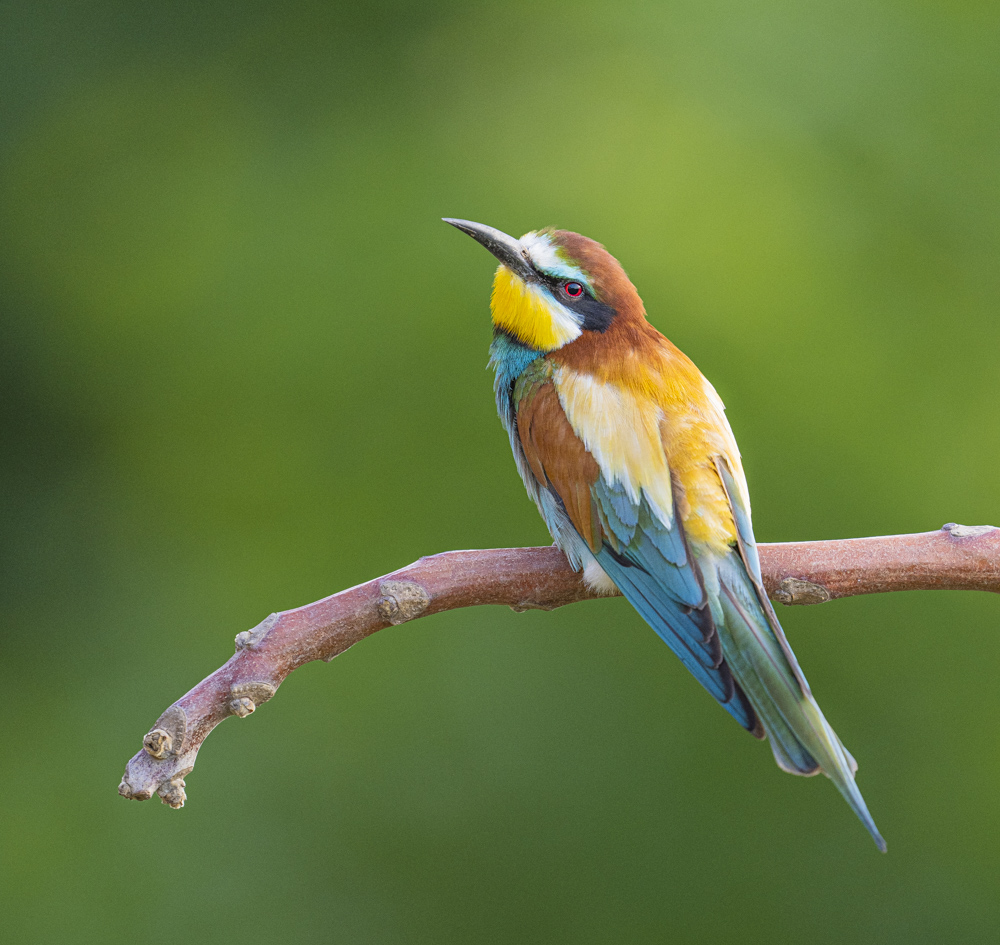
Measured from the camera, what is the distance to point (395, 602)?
5.14ft

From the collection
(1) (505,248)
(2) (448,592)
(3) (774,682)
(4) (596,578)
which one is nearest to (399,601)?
(2) (448,592)

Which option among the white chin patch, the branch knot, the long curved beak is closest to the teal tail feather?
the white chin patch

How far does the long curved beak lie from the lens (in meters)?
1.96

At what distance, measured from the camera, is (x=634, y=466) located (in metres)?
1.82

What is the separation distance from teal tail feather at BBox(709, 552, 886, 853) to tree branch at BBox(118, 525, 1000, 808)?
6 cm

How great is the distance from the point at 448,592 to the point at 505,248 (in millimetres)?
643

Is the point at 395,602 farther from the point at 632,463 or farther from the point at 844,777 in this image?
the point at 844,777

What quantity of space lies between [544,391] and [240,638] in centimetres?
67

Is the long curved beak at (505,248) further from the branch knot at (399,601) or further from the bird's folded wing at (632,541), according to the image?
the branch knot at (399,601)

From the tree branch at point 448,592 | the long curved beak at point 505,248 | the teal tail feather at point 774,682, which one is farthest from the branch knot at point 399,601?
the long curved beak at point 505,248


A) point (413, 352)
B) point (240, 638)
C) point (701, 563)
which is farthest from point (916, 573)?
point (413, 352)

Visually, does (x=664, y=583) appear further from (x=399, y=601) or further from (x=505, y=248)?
(x=505, y=248)

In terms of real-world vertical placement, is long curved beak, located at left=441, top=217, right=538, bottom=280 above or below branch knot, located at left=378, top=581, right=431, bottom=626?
above

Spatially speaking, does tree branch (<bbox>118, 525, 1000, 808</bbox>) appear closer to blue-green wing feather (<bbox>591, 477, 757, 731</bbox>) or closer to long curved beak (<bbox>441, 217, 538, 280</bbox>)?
blue-green wing feather (<bbox>591, 477, 757, 731</bbox>)
